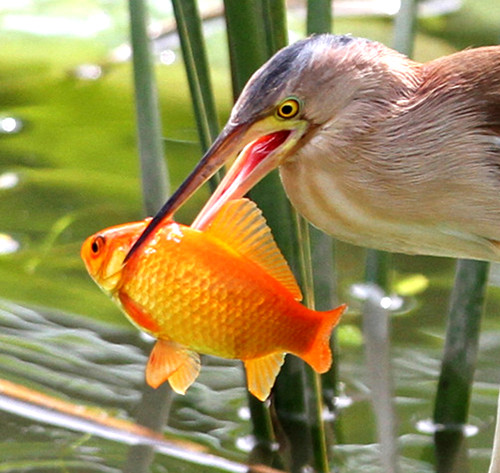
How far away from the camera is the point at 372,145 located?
4.53ft

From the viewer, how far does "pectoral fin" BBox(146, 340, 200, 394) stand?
1.32 meters

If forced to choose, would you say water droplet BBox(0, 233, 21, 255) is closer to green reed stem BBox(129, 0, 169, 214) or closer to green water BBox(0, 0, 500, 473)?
green water BBox(0, 0, 500, 473)

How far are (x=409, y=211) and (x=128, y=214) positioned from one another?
3.47 ft

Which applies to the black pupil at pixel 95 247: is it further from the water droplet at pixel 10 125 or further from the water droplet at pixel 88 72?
the water droplet at pixel 88 72

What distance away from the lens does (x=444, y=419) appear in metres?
1.83

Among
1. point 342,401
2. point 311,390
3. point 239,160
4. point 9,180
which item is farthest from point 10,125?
point 239,160

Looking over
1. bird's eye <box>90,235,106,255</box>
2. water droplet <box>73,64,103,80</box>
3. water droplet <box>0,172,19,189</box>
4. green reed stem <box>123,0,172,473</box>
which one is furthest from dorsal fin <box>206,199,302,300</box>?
water droplet <box>73,64,103,80</box>

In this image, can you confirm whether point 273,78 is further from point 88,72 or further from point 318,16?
point 88,72

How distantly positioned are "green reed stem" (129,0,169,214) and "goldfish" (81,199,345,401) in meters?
0.59

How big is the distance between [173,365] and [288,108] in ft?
0.96

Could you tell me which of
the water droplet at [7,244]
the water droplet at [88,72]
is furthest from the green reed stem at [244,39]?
the water droplet at [88,72]

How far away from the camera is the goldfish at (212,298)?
4.38ft

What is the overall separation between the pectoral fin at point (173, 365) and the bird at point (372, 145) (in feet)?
0.42

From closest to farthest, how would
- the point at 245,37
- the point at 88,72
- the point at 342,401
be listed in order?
the point at 245,37, the point at 342,401, the point at 88,72
